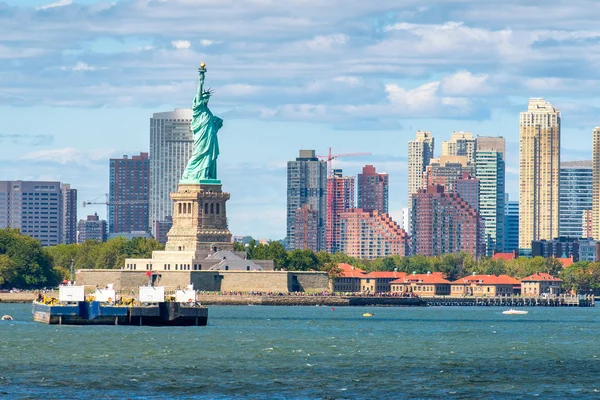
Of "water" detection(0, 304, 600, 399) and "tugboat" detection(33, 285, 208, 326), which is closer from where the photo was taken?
"water" detection(0, 304, 600, 399)

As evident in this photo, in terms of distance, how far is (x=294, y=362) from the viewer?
10262 cm

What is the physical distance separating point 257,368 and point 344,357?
34.5 ft

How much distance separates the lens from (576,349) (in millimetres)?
121000

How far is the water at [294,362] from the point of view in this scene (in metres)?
86.0

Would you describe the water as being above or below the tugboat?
below

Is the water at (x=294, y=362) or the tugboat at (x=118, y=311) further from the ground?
the tugboat at (x=118, y=311)

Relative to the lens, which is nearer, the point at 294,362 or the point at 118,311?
the point at 294,362

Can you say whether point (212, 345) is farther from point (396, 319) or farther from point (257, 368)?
point (396, 319)

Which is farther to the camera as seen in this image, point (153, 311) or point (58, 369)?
point (153, 311)

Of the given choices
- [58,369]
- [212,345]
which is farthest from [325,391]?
[212,345]

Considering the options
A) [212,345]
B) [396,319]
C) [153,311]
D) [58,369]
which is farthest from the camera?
A: [396,319]

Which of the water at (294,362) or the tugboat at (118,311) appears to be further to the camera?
the tugboat at (118,311)

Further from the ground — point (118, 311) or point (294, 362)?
point (118, 311)

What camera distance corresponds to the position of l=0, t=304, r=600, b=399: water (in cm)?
8600
